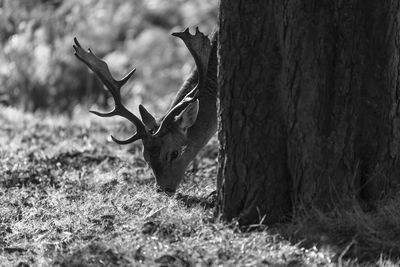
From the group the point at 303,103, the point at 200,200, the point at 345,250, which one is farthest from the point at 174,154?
the point at 345,250

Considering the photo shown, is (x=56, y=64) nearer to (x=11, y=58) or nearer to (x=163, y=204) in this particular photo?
(x=11, y=58)

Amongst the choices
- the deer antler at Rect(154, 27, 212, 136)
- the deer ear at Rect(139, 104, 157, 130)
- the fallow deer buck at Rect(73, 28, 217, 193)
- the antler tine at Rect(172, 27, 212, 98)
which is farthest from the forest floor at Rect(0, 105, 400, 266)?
the antler tine at Rect(172, 27, 212, 98)

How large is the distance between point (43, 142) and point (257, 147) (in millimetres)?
4603

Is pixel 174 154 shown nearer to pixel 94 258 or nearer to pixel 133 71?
pixel 133 71

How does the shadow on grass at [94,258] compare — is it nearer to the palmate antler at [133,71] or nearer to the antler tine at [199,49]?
the palmate antler at [133,71]

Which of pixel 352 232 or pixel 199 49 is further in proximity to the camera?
pixel 199 49

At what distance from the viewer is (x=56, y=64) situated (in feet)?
52.0

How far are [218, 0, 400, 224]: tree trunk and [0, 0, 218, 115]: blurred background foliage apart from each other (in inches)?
264

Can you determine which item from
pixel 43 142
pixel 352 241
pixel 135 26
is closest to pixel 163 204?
pixel 352 241

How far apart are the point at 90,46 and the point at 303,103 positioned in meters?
12.2

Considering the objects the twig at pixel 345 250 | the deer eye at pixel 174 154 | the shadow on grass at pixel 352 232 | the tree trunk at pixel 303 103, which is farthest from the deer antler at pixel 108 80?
the twig at pixel 345 250

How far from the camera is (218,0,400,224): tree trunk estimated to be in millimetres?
→ 5777

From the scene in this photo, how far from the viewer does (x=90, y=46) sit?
17.5 m

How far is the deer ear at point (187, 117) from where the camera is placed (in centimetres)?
801
